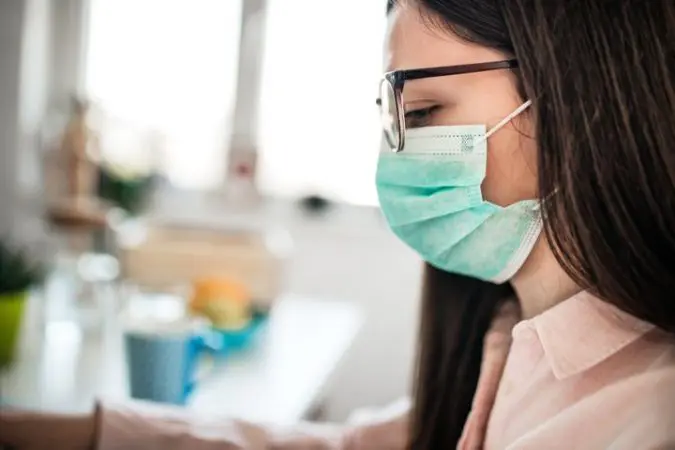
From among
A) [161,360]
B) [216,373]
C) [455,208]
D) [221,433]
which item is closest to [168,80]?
[216,373]

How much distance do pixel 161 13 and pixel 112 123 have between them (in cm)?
31

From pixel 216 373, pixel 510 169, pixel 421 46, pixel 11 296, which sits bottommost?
pixel 216 373

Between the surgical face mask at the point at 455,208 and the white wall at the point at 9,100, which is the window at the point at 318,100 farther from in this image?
the surgical face mask at the point at 455,208

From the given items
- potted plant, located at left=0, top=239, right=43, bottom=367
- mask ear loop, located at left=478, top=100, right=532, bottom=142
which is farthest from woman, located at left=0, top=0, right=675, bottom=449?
potted plant, located at left=0, top=239, right=43, bottom=367

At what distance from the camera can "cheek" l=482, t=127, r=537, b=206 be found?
77cm

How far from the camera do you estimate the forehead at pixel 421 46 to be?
77cm

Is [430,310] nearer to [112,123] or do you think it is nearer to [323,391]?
[323,391]

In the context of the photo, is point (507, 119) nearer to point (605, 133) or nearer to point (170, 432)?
point (605, 133)

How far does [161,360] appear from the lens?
3.65 ft

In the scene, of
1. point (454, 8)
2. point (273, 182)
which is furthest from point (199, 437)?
point (273, 182)

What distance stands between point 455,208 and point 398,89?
0.13 m

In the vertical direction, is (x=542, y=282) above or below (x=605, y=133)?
below

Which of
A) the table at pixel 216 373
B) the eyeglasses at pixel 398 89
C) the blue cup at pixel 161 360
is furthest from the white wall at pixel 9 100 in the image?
the eyeglasses at pixel 398 89

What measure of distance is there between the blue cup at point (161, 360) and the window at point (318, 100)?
3.07 feet
